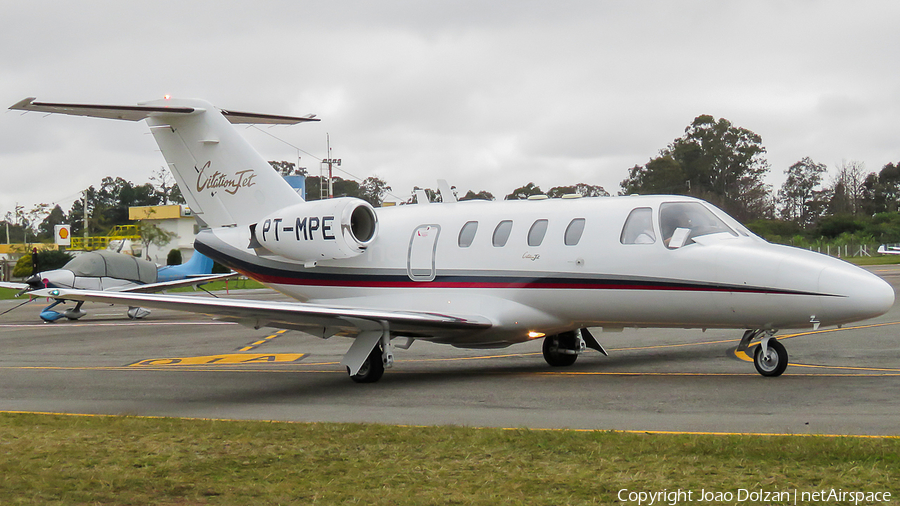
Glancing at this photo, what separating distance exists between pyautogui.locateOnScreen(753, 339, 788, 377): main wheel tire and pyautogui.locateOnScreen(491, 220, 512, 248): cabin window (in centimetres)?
395

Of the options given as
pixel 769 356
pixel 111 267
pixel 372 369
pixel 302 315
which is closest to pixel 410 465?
pixel 302 315

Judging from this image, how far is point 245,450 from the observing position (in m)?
7.48

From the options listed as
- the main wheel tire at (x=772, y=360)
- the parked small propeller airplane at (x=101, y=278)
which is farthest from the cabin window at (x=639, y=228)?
the parked small propeller airplane at (x=101, y=278)

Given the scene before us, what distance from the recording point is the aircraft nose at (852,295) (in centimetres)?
1016

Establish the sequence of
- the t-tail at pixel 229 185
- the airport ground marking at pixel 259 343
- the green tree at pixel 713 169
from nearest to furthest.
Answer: the t-tail at pixel 229 185 → the airport ground marking at pixel 259 343 → the green tree at pixel 713 169

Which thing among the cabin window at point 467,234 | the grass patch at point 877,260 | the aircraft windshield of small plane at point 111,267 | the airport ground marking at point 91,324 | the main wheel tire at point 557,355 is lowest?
the airport ground marking at point 91,324

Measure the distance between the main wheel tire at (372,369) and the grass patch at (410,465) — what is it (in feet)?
13.3

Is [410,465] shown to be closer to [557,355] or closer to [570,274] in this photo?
[570,274]

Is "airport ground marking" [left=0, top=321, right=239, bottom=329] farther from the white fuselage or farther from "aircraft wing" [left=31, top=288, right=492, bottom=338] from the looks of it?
"aircraft wing" [left=31, top=288, right=492, bottom=338]

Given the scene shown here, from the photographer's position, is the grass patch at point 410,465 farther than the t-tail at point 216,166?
No

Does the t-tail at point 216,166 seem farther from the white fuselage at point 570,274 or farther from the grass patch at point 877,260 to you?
the grass patch at point 877,260

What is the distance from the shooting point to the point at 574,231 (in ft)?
40.3

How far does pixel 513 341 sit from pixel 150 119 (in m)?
7.64

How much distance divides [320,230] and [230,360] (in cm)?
427
